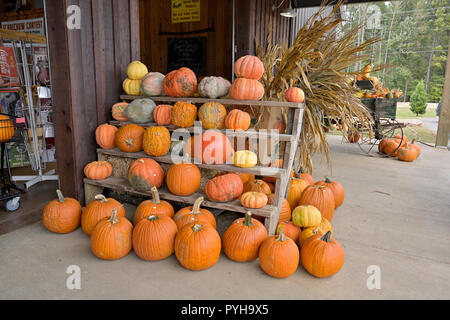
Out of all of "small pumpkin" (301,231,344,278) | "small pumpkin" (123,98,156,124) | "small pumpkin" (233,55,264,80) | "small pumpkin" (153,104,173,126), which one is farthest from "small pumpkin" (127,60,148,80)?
"small pumpkin" (301,231,344,278)

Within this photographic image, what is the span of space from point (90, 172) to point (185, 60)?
11.4ft

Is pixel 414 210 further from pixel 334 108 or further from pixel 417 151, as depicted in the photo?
pixel 417 151

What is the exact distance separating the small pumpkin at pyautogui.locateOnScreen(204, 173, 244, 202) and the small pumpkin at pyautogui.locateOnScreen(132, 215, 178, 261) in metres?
0.39

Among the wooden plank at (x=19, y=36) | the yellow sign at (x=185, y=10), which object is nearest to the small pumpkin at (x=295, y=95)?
the wooden plank at (x=19, y=36)

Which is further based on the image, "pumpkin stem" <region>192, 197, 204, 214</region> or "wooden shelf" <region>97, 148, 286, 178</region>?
"wooden shelf" <region>97, 148, 286, 178</region>

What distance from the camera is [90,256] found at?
216cm

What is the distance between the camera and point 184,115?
2.76 metres

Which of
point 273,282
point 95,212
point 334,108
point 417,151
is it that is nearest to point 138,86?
point 95,212

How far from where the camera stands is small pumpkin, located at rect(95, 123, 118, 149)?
2945mm

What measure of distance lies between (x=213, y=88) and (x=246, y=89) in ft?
1.03

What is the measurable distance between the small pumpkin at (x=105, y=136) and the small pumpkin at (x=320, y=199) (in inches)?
70.9

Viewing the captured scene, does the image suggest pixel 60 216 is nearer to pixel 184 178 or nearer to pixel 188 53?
pixel 184 178

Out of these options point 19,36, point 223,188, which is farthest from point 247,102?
point 19,36

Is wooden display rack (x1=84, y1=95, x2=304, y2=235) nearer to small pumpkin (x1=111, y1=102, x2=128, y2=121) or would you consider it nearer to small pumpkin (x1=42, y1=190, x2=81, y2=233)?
small pumpkin (x1=111, y1=102, x2=128, y2=121)
